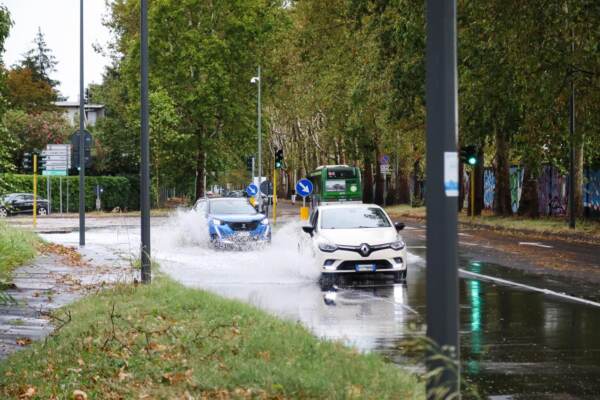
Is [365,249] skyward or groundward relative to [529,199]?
groundward

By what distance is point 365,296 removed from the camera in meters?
16.3

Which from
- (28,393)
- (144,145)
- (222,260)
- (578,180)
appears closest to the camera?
(28,393)

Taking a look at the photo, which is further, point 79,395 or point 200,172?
point 200,172

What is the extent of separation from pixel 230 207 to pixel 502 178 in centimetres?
1986

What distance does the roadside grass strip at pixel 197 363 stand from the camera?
25.3 feet

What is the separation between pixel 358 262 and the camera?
717 inches

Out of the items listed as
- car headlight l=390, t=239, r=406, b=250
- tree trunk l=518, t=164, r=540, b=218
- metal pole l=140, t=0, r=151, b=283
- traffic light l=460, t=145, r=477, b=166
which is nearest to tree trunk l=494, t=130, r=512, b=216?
tree trunk l=518, t=164, r=540, b=218

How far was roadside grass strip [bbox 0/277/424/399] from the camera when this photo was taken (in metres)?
7.71

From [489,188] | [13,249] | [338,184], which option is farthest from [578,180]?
[338,184]

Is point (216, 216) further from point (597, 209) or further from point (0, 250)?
point (597, 209)

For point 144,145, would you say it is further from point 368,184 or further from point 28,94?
point 28,94

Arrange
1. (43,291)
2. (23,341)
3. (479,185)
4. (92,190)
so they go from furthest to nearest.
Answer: (92,190), (479,185), (43,291), (23,341)

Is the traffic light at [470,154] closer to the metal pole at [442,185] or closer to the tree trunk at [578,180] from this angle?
the tree trunk at [578,180]

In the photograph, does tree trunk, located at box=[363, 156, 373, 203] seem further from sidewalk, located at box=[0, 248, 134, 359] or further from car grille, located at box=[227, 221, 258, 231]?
sidewalk, located at box=[0, 248, 134, 359]
